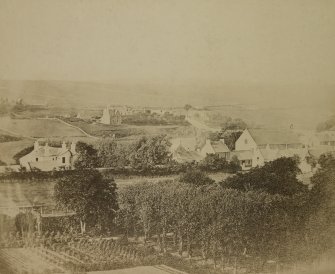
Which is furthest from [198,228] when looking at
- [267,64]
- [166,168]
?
[267,64]

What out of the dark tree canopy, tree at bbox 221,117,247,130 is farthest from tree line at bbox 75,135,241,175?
tree at bbox 221,117,247,130

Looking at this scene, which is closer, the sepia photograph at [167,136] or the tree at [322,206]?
the sepia photograph at [167,136]

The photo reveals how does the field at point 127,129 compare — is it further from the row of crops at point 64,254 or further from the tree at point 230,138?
the row of crops at point 64,254

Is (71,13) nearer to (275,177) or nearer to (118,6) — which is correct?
(118,6)

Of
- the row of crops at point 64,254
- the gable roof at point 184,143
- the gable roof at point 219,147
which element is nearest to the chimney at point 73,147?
the row of crops at point 64,254

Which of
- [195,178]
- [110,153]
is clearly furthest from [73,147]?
[195,178]

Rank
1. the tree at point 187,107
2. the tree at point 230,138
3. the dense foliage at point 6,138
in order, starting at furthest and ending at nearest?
the tree at point 230,138
the tree at point 187,107
the dense foliage at point 6,138

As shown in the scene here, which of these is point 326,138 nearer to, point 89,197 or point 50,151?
point 89,197
